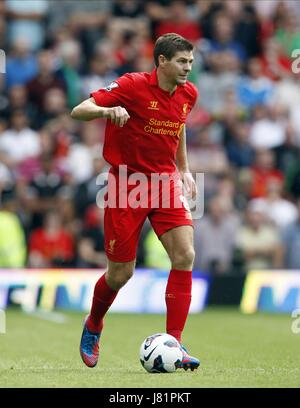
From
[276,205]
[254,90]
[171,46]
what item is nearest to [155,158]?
[171,46]

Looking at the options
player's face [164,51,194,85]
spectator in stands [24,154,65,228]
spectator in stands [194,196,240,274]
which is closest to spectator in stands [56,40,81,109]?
spectator in stands [24,154,65,228]

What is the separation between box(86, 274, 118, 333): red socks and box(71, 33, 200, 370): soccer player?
0.07m

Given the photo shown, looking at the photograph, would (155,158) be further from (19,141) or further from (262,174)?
(19,141)

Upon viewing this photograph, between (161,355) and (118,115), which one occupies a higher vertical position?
(118,115)

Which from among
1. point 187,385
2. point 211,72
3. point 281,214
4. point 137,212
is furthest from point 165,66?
point 211,72

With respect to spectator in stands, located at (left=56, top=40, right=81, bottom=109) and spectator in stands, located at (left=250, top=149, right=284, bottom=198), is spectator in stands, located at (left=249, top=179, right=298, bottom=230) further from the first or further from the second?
spectator in stands, located at (left=56, top=40, right=81, bottom=109)

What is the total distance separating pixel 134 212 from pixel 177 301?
0.74m

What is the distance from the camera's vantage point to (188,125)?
17.8 metres

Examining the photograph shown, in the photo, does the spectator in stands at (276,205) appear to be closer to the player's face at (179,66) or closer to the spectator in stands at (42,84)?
the spectator in stands at (42,84)

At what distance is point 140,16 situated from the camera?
19.2 meters

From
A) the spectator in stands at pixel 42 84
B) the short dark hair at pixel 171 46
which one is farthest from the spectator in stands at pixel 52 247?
the short dark hair at pixel 171 46

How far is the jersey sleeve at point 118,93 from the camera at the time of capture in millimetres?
8688

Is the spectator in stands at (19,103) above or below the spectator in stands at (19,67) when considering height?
below

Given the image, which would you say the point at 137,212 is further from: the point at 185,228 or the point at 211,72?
the point at 211,72
